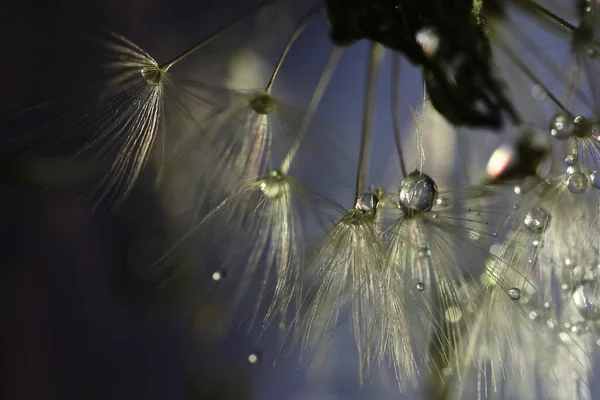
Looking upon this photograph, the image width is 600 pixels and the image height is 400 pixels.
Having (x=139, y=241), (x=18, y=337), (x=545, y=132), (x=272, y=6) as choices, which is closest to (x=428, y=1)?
(x=545, y=132)

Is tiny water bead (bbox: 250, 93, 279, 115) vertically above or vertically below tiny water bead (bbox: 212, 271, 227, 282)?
above

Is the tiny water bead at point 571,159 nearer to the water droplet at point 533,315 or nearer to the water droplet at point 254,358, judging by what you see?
the water droplet at point 533,315

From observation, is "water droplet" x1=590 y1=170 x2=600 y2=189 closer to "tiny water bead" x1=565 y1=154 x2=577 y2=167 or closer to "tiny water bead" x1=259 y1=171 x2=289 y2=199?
"tiny water bead" x1=565 y1=154 x2=577 y2=167

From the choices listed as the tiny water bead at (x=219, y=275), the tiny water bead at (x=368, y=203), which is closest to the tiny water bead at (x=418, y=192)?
the tiny water bead at (x=368, y=203)

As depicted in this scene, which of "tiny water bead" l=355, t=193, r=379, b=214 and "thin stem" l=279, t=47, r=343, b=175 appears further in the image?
"thin stem" l=279, t=47, r=343, b=175

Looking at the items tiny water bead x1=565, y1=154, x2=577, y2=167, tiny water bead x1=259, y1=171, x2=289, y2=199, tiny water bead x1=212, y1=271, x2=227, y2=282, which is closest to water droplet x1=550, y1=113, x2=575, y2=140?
tiny water bead x1=565, y1=154, x2=577, y2=167

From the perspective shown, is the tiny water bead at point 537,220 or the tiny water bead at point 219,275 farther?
the tiny water bead at point 219,275

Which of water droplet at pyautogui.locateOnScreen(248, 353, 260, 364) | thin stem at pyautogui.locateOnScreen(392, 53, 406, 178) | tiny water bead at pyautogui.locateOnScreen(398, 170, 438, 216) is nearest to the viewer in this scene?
tiny water bead at pyautogui.locateOnScreen(398, 170, 438, 216)

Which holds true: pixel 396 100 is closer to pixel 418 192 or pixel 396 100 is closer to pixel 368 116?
Answer: pixel 368 116
